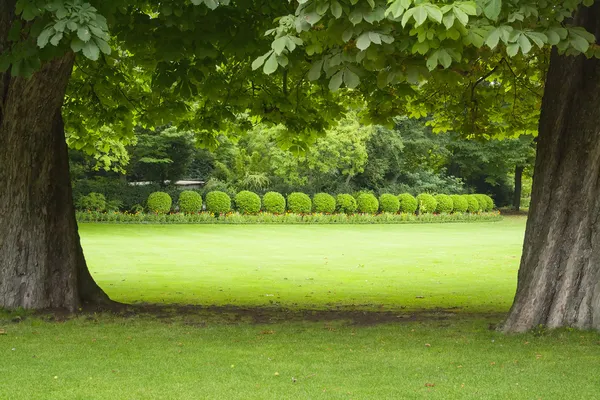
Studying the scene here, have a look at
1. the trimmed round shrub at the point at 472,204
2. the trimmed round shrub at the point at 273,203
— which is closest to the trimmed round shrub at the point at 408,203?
the trimmed round shrub at the point at 472,204

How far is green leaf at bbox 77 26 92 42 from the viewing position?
583 centimetres

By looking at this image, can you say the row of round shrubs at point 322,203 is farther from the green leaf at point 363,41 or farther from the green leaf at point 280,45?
the green leaf at point 363,41

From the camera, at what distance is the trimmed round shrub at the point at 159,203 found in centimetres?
3494

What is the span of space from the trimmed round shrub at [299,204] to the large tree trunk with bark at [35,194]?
28.2 meters

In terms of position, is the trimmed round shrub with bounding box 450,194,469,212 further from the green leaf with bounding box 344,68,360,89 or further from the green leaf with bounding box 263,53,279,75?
the green leaf with bounding box 263,53,279,75

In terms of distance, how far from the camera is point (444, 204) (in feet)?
140

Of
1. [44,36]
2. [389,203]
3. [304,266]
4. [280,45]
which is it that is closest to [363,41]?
[280,45]

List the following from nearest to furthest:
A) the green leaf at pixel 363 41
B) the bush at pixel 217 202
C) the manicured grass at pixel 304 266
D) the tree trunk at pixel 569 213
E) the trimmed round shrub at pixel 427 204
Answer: the green leaf at pixel 363 41
the tree trunk at pixel 569 213
the manicured grass at pixel 304 266
the bush at pixel 217 202
the trimmed round shrub at pixel 427 204

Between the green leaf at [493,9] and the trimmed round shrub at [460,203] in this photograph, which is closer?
the green leaf at [493,9]

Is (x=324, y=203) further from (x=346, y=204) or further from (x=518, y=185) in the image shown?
(x=518, y=185)

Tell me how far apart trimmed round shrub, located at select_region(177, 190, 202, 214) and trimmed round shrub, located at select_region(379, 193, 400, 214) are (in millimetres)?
10768

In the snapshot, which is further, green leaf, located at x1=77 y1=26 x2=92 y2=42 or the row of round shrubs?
the row of round shrubs

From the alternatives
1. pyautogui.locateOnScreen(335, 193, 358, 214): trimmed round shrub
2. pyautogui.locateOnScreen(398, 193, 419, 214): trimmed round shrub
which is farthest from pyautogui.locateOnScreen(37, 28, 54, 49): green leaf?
pyautogui.locateOnScreen(398, 193, 419, 214): trimmed round shrub

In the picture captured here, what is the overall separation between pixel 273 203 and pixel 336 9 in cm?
3238
